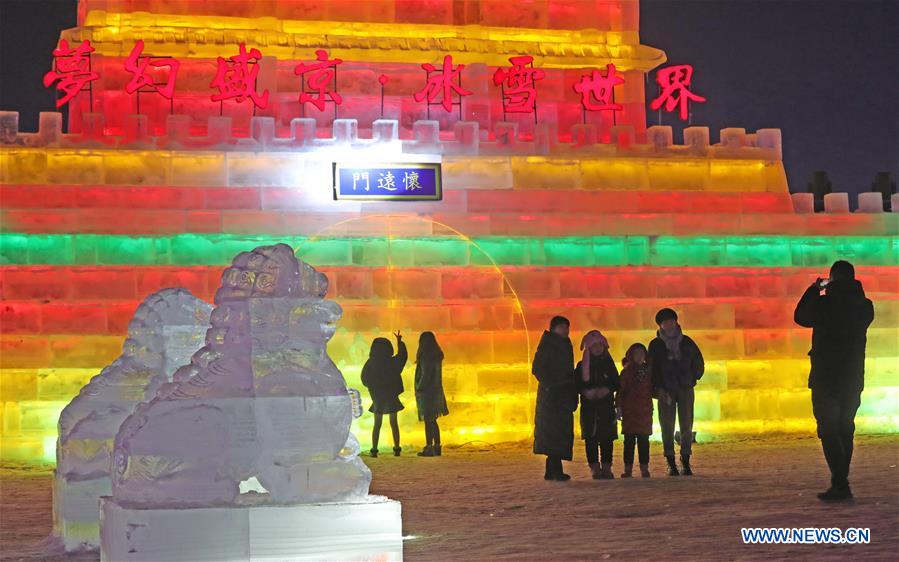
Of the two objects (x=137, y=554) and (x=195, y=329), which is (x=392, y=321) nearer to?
(x=195, y=329)

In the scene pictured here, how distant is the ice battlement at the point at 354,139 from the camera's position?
1966cm

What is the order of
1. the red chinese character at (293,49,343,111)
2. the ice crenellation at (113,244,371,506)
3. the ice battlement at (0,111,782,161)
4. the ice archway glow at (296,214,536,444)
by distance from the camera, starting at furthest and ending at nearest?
1. the red chinese character at (293,49,343,111)
2. the ice archway glow at (296,214,536,444)
3. the ice battlement at (0,111,782,161)
4. the ice crenellation at (113,244,371,506)

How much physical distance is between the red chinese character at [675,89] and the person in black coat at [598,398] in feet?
26.1

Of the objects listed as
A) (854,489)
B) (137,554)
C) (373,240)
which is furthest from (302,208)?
(137,554)

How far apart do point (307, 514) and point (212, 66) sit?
15.9 metres

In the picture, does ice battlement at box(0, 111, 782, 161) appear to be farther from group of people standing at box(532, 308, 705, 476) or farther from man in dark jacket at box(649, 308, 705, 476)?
man in dark jacket at box(649, 308, 705, 476)

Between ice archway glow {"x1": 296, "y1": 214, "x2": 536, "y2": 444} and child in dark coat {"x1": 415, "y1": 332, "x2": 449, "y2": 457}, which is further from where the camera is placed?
ice archway glow {"x1": 296, "y1": 214, "x2": 536, "y2": 444}

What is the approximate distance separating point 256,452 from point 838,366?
5.80m

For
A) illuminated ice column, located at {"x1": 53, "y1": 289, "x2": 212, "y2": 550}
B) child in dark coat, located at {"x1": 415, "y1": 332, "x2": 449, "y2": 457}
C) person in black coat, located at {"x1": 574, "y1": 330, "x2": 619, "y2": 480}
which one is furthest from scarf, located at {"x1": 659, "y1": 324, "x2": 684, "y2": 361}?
illuminated ice column, located at {"x1": 53, "y1": 289, "x2": 212, "y2": 550}

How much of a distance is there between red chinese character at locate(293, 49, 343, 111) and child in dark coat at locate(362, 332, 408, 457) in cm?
414

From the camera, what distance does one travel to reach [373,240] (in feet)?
65.8

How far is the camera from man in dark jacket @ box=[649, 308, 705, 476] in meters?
14.9

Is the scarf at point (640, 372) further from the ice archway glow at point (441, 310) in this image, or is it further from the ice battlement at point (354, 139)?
the ice battlement at point (354, 139)

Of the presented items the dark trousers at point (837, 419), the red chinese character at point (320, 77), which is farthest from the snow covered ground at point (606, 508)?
the red chinese character at point (320, 77)
